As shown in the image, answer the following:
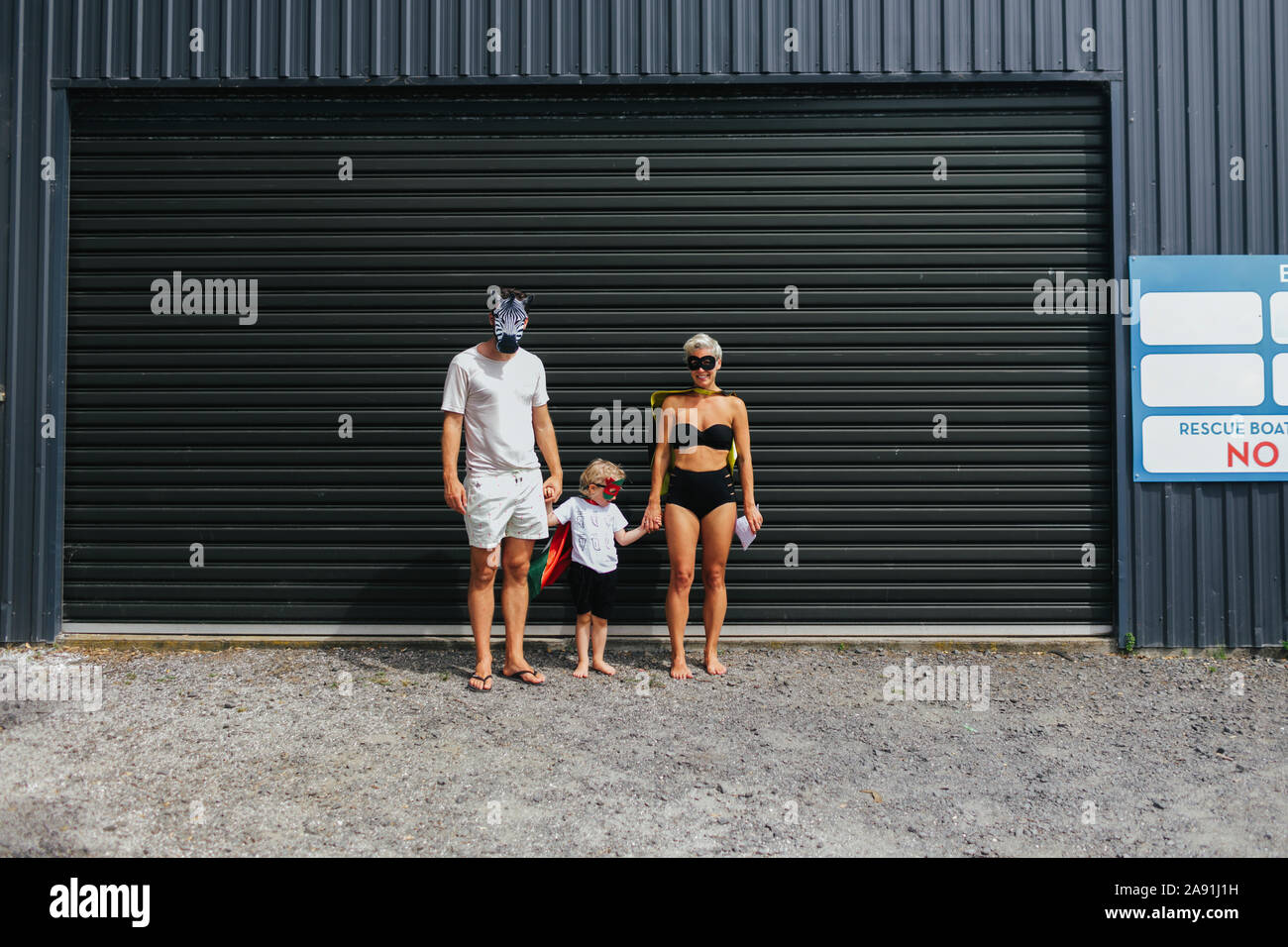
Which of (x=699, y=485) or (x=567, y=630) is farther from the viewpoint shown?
(x=567, y=630)

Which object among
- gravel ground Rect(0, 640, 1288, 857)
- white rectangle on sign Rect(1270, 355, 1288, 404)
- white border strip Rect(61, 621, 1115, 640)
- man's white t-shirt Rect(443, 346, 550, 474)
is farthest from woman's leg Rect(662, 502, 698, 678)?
white rectangle on sign Rect(1270, 355, 1288, 404)

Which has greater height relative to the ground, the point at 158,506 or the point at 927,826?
the point at 158,506

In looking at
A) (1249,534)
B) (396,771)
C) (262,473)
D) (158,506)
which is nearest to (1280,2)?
(1249,534)

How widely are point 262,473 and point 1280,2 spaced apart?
26.8 feet

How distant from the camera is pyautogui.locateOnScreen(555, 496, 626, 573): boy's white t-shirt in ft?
17.3

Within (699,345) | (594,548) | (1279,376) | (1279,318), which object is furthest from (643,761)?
(1279,318)

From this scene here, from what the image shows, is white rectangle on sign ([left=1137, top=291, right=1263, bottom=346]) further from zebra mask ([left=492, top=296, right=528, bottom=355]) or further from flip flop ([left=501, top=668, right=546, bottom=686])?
flip flop ([left=501, top=668, right=546, bottom=686])

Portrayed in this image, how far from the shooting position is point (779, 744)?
4312 mm

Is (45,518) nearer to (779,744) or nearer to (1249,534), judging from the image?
(779,744)

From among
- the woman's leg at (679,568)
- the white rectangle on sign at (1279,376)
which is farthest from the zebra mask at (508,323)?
the white rectangle on sign at (1279,376)

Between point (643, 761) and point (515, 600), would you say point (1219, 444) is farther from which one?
point (515, 600)

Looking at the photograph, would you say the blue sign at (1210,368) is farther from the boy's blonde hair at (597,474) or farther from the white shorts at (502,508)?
the white shorts at (502,508)

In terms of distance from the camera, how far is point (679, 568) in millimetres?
5262

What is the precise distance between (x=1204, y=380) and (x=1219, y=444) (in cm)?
47
